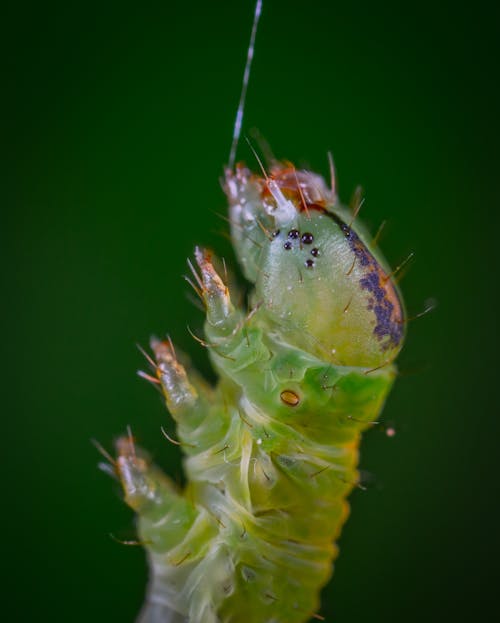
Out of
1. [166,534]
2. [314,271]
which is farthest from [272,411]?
[166,534]

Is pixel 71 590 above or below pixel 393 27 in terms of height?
below

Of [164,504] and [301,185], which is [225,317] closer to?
[301,185]

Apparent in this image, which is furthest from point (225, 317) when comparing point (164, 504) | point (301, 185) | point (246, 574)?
point (246, 574)

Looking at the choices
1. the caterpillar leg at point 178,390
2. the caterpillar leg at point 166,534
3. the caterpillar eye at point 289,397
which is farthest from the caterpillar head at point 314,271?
the caterpillar leg at point 166,534

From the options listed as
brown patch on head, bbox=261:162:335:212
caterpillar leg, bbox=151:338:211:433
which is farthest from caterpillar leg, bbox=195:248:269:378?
brown patch on head, bbox=261:162:335:212

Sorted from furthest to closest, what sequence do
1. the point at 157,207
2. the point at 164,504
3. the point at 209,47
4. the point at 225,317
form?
the point at 209,47, the point at 157,207, the point at 164,504, the point at 225,317

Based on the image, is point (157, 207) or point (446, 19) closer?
point (157, 207)

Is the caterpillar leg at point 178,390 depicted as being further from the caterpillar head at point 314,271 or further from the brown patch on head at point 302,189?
the brown patch on head at point 302,189

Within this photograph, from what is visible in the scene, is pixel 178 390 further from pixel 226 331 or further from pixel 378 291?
pixel 378 291
